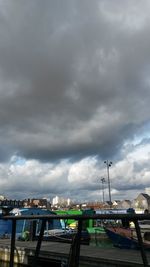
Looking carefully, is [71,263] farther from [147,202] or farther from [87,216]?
[147,202]

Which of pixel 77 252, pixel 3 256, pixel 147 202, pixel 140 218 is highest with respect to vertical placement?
pixel 147 202

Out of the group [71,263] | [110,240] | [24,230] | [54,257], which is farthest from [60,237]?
[71,263]

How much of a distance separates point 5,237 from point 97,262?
40.9ft

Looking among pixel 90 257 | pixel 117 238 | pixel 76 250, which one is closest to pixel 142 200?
pixel 117 238

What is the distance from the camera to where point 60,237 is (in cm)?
2055

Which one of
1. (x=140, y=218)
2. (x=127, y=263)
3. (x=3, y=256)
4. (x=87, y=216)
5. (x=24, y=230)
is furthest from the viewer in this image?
(x=24, y=230)

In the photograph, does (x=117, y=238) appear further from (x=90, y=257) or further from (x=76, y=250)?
(x=76, y=250)

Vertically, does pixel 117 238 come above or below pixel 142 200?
below

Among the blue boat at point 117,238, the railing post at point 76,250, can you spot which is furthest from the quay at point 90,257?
the railing post at point 76,250

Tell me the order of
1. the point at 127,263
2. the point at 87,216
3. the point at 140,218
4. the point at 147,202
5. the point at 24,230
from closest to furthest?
1. the point at 140,218
2. the point at 87,216
3. the point at 127,263
4. the point at 24,230
5. the point at 147,202

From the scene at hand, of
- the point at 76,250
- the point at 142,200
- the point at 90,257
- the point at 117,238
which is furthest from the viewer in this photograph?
the point at 142,200

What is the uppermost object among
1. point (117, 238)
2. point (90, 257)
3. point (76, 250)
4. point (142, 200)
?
point (142, 200)

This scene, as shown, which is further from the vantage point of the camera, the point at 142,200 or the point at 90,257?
the point at 142,200

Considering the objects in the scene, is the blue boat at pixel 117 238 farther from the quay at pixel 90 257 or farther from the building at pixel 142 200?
the building at pixel 142 200
